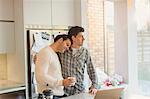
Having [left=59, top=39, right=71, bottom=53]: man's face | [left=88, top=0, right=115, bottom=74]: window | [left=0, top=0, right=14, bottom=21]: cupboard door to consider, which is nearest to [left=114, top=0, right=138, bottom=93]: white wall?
[left=88, top=0, right=115, bottom=74]: window

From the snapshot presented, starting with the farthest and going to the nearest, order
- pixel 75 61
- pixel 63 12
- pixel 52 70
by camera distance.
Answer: pixel 63 12, pixel 75 61, pixel 52 70

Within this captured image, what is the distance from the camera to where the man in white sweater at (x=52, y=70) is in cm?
229

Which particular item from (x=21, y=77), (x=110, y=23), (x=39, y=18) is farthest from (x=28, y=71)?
(x=110, y=23)

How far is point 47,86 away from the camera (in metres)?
2.38

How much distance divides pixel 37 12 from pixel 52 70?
1430mm

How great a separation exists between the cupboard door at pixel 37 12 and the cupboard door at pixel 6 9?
10.1 inches

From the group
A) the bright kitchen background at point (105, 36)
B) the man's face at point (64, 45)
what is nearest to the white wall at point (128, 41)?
the bright kitchen background at point (105, 36)

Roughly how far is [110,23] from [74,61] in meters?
2.82

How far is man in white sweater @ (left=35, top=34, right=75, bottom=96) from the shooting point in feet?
7.52

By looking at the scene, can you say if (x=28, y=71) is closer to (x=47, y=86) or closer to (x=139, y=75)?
(x=47, y=86)

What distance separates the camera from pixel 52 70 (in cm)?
242

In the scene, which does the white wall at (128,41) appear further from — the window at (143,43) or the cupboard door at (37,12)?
the cupboard door at (37,12)

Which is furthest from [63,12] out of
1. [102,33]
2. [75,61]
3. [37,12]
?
[102,33]

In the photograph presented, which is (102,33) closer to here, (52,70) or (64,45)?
(64,45)
